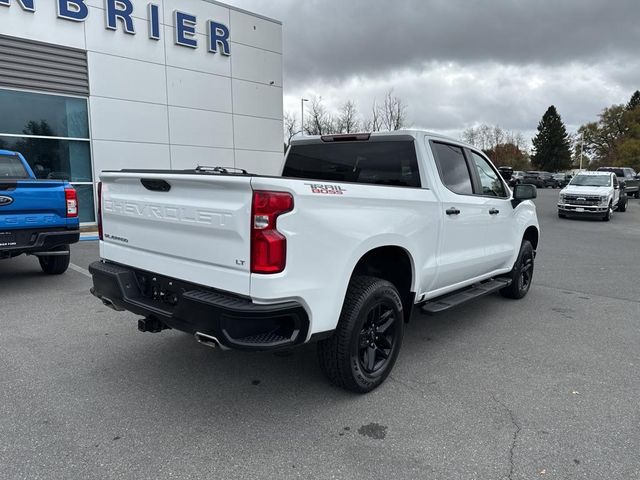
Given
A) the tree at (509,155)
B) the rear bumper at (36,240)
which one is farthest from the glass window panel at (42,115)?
the tree at (509,155)

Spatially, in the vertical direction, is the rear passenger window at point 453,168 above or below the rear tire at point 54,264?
above

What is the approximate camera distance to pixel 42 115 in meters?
13.0

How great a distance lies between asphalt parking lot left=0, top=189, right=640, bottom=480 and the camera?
105 inches

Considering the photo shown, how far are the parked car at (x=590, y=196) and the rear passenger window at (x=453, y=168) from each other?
1519cm

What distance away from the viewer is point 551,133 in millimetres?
82375

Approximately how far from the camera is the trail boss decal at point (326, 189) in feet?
9.39

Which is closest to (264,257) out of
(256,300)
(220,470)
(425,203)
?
(256,300)

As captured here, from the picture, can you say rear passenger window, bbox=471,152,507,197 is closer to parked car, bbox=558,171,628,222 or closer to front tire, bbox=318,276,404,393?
front tire, bbox=318,276,404,393

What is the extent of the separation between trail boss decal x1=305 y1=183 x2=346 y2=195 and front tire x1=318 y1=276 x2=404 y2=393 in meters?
0.69

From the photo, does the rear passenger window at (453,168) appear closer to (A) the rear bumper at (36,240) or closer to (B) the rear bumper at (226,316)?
(B) the rear bumper at (226,316)

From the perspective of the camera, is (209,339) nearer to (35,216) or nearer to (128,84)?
(35,216)

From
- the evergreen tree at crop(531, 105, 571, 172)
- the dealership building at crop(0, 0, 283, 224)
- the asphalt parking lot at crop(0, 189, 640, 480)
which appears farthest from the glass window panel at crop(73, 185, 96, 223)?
the evergreen tree at crop(531, 105, 571, 172)

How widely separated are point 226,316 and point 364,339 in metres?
1.17

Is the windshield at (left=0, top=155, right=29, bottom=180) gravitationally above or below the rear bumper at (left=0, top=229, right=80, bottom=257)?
above
